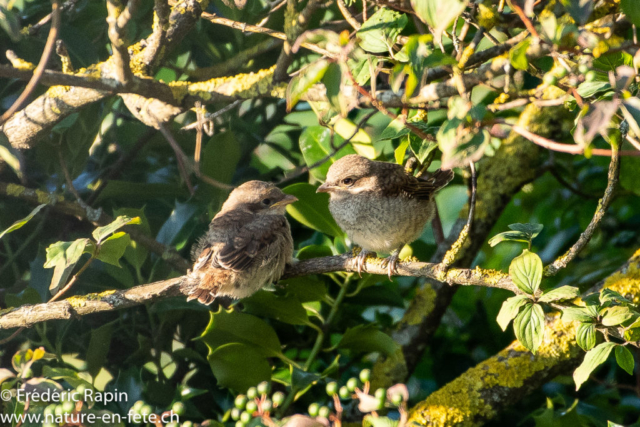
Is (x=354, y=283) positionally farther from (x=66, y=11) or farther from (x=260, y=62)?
(x=66, y=11)

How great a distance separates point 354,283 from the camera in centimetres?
316

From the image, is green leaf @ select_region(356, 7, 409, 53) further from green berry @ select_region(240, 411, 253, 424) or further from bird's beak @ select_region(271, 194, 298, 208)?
bird's beak @ select_region(271, 194, 298, 208)

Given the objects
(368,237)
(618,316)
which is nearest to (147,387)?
(368,237)

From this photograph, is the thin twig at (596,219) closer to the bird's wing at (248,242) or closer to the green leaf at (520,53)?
the green leaf at (520,53)

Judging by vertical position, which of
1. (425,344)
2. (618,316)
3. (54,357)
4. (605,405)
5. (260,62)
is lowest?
(605,405)

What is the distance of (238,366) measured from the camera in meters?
2.67

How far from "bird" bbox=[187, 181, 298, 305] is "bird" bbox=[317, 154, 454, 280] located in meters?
0.27

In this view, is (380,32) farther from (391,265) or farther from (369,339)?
(369,339)

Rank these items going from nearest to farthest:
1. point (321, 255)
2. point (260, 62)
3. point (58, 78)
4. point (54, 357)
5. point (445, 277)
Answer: point (445, 277)
point (58, 78)
point (54, 357)
point (321, 255)
point (260, 62)

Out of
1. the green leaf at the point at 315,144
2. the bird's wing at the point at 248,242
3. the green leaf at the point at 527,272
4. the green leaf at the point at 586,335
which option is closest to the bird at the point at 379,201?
the green leaf at the point at 315,144

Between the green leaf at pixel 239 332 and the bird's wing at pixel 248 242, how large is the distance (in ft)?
1.06

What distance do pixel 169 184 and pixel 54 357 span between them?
1023mm

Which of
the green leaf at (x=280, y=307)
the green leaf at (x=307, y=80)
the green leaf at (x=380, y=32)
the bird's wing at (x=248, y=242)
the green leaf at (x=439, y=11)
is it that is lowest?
the green leaf at (x=280, y=307)

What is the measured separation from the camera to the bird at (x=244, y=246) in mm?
2834
